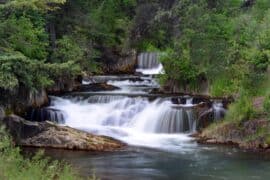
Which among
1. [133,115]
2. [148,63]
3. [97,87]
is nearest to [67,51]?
[97,87]

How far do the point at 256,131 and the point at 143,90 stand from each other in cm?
839

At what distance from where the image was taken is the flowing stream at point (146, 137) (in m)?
15.8

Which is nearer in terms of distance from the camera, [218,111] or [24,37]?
[218,111]

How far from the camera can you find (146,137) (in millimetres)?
20672

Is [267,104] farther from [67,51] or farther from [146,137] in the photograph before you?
[67,51]

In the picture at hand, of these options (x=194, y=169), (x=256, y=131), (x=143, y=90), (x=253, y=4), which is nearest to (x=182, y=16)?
(x=143, y=90)

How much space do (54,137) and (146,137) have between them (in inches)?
142

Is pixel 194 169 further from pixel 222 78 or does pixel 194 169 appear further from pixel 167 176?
pixel 222 78

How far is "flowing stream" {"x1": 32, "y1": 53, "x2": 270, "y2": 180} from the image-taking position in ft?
52.0

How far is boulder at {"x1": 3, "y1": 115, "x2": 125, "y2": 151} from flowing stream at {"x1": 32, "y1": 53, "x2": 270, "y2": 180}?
1.97 feet

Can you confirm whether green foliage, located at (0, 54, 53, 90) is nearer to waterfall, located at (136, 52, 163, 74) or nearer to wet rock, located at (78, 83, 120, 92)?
wet rock, located at (78, 83, 120, 92)

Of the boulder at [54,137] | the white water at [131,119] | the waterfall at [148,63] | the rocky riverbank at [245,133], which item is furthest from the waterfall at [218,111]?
the waterfall at [148,63]

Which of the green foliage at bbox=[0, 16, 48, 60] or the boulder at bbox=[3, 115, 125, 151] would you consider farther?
the green foliage at bbox=[0, 16, 48, 60]

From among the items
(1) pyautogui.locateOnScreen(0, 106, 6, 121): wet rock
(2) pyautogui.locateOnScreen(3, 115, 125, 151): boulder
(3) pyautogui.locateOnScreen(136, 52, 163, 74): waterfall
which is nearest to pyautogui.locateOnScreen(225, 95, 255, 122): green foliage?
(2) pyautogui.locateOnScreen(3, 115, 125, 151): boulder
